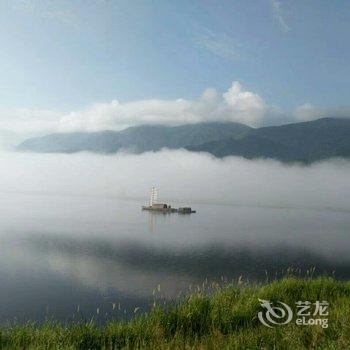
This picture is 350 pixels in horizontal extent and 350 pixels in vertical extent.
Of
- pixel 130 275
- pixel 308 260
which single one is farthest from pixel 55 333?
pixel 308 260

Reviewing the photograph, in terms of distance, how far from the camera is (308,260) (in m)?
89.2

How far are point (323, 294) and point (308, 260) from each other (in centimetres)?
7541

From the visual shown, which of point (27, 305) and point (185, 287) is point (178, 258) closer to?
point (185, 287)
